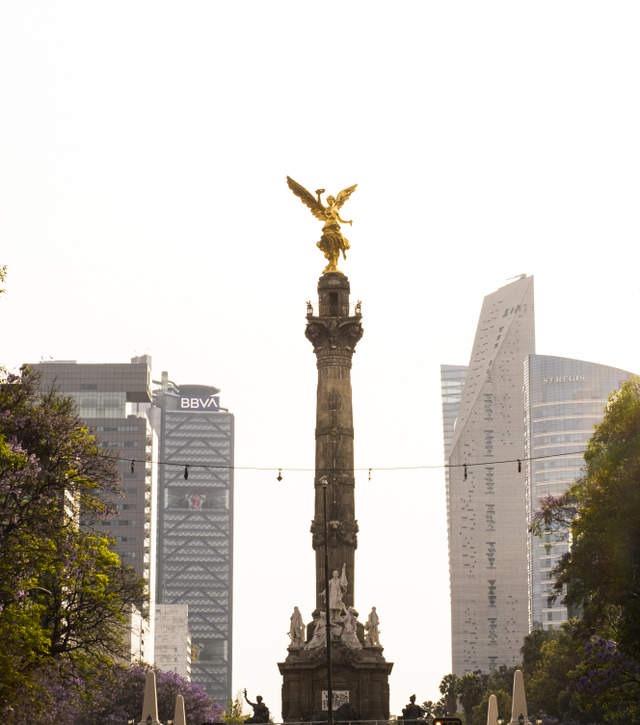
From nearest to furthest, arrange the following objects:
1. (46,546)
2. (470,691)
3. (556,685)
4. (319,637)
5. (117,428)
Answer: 1. (46,546)
2. (319,637)
3. (556,685)
4. (470,691)
5. (117,428)

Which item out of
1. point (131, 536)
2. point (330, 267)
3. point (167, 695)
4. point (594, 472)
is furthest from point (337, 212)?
point (131, 536)

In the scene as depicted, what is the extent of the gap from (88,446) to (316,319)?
37609mm

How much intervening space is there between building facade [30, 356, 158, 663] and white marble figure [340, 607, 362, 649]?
9473 centimetres

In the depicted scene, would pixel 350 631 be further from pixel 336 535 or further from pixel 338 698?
pixel 336 535

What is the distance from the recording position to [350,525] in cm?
7712

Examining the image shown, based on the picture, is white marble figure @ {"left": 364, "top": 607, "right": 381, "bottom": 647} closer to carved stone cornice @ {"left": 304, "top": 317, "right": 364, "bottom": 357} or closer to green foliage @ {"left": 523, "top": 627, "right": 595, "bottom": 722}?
carved stone cornice @ {"left": 304, "top": 317, "right": 364, "bottom": 357}

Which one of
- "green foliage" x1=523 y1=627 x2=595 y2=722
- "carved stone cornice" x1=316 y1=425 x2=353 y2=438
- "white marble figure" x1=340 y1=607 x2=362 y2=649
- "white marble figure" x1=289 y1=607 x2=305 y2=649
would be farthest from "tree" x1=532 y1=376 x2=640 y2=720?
"green foliage" x1=523 y1=627 x2=595 y2=722

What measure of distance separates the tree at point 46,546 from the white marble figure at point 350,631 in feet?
80.5

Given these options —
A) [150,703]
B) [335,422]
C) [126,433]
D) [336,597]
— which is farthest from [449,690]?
[150,703]

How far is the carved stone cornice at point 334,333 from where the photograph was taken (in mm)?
80688

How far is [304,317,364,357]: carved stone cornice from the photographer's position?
80688 millimetres

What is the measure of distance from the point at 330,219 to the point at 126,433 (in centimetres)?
10430

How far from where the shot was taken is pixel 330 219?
84062 millimetres

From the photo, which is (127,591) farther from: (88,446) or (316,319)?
(316,319)
